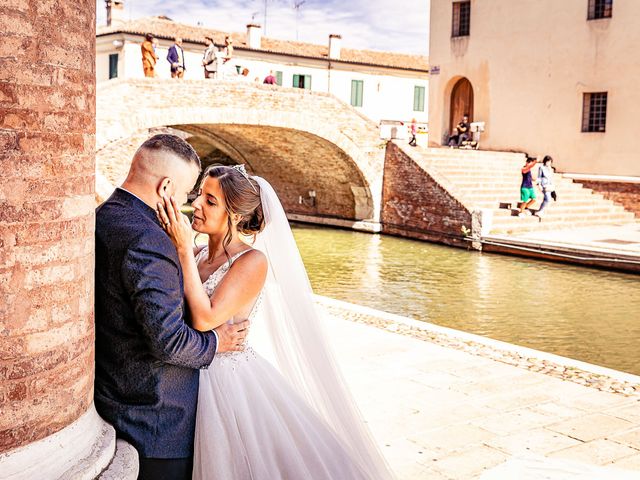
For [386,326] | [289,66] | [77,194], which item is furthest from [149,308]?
[289,66]

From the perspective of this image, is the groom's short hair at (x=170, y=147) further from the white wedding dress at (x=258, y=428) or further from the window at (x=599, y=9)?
the window at (x=599, y=9)

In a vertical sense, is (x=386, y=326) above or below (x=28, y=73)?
below

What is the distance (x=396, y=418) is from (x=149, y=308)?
320cm

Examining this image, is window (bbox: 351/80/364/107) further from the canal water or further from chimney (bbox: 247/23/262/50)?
the canal water

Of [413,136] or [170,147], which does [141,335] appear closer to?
[170,147]

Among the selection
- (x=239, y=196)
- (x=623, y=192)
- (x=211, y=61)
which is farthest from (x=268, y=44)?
(x=239, y=196)

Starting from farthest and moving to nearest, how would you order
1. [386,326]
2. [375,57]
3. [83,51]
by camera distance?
[375,57] → [386,326] → [83,51]

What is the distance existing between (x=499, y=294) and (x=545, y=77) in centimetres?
1280

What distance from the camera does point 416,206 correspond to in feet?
64.0

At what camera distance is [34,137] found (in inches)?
78.5

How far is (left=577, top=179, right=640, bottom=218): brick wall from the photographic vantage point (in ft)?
65.4

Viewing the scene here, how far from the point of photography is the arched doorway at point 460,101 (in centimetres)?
2538

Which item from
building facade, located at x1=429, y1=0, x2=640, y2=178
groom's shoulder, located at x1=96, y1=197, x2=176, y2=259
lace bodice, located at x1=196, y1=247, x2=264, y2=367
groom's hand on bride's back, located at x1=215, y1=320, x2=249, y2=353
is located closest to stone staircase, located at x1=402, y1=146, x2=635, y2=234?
building facade, located at x1=429, y1=0, x2=640, y2=178

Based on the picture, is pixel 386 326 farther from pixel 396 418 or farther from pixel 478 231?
pixel 478 231
